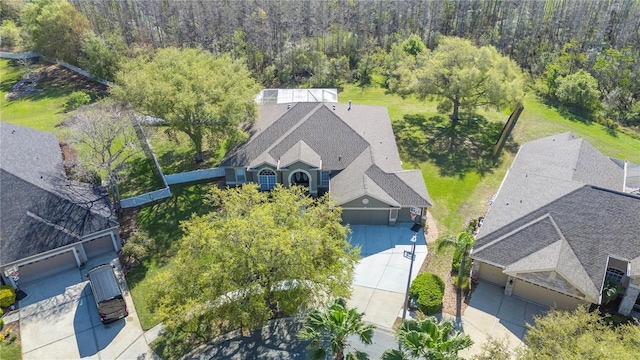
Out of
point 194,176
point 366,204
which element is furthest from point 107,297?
point 366,204

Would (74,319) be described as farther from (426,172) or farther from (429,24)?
(429,24)

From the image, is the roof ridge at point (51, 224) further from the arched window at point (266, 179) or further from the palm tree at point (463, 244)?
the palm tree at point (463, 244)

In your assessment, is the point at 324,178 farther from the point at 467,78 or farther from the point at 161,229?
the point at 467,78

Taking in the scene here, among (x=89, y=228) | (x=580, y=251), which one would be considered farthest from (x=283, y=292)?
(x=580, y=251)

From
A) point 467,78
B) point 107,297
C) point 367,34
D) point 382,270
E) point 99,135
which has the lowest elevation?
point 382,270

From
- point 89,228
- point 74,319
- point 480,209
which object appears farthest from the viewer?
point 480,209

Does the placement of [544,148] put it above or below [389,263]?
above
